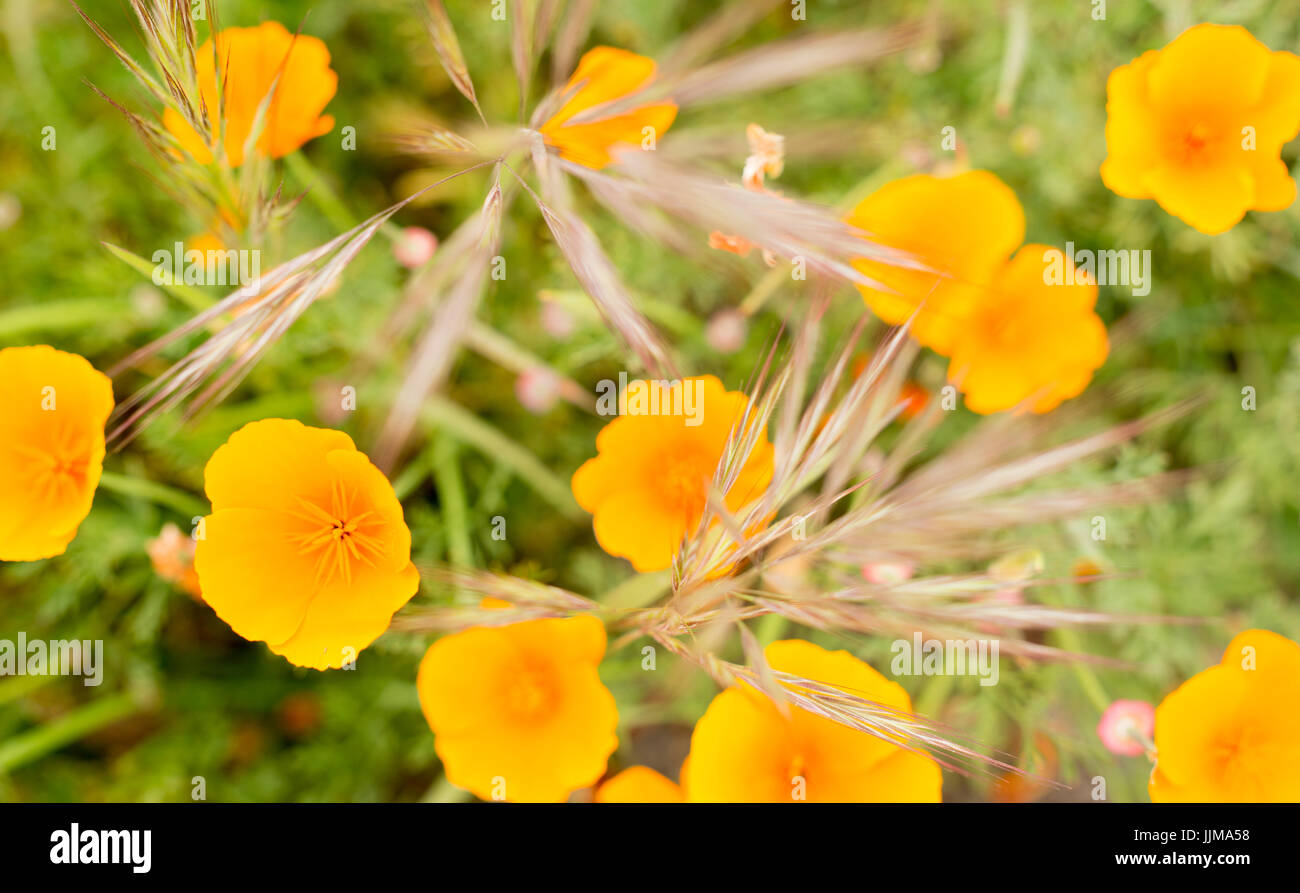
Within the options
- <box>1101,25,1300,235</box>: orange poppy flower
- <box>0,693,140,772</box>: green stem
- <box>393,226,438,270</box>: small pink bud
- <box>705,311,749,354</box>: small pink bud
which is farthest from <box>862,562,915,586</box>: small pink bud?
<box>0,693,140,772</box>: green stem

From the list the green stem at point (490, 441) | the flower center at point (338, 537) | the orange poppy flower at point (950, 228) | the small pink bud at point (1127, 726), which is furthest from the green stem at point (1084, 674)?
the flower center at point (338, 537)

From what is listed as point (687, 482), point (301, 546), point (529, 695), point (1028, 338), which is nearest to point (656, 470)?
point (687, 482)

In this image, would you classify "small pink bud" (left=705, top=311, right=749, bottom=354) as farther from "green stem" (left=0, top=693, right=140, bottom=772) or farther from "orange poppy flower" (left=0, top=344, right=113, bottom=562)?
"green stem" (left=0, top=693, right=140, bottom=772)

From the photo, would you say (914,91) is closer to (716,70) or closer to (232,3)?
(716,70)

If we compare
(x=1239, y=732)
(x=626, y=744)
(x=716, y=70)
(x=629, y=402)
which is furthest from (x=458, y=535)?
(x=1239, y=732)

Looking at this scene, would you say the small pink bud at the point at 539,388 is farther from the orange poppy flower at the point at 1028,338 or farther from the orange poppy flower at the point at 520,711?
the orange poppy flower at the point at 1028,338

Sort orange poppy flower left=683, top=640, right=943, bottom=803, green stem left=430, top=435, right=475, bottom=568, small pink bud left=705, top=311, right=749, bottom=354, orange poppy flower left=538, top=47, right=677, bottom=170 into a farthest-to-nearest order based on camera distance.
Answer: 1. small pink bud left=705, top=311, right=749, bottom=354
2. green stem left=430, top=435, right=475, bottom=568
3. orange poppy flower left=683, top=640, right=943, bottom=803
4. orange poppy flower left=538, top=47, right=677, bottom=170
